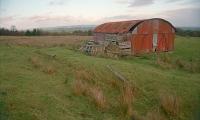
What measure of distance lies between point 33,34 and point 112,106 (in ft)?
197

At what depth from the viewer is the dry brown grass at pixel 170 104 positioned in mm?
9516

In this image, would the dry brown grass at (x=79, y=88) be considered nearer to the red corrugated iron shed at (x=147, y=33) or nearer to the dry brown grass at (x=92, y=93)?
the dry brown grass at (x=92, y=93)

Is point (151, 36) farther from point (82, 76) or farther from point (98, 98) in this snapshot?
point (98, 98)

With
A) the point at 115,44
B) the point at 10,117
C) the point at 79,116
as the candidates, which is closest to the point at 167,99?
the point at 79,116

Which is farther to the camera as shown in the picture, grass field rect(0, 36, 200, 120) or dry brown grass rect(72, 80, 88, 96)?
dry brown grass rect(72, 80, 88, 96)

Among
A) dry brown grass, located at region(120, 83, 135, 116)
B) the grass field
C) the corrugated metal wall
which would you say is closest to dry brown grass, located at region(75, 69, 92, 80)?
the grass field

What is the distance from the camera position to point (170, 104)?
973 centimetres

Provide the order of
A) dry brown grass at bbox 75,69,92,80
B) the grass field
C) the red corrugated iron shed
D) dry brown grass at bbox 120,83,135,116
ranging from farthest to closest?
the red corrugated iron shed
dry brown grass at bbox 75,69,92,80
dry brown grass at bbox 120,83,135,116
the grass field

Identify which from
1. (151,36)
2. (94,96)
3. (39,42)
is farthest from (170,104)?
(39,42)

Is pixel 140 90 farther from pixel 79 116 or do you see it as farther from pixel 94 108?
pixel 79 116

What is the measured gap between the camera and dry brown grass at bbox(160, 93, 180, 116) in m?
9.52

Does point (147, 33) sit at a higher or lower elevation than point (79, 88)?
higher

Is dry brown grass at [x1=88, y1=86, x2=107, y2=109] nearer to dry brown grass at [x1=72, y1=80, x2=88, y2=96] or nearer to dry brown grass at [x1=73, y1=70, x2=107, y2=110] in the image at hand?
dry brown grass at [x1=73, y1=70, x2=107, y2=110]

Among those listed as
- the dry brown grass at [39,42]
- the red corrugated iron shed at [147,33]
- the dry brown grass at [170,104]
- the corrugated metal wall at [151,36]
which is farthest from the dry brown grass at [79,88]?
the dry brown grass at [39,42]
